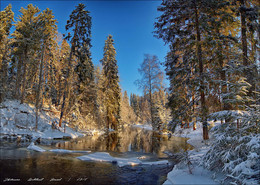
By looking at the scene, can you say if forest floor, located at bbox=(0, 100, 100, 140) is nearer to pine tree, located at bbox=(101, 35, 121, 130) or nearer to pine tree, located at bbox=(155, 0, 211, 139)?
pine tree, located at bbox=(101, 35, 121, 130)

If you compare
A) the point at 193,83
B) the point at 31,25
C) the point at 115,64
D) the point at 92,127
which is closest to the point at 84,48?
the point at 115,64

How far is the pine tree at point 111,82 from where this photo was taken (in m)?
25.1

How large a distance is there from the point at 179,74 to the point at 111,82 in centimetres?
1698

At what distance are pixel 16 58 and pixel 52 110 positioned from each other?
974 cm

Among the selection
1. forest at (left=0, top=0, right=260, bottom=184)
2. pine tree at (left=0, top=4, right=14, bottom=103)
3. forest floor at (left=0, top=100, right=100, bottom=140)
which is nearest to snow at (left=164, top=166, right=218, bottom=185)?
forest at (left=0, top=0, right=260, bottom=184)

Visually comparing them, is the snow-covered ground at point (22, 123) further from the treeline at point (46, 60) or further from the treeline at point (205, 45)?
the treeline at point (205, 45)

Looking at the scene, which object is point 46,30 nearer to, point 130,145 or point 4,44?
point 4,44

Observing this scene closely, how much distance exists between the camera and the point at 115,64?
86.6 ft

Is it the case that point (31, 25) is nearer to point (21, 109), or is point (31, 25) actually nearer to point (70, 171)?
Result: point (21, 109)

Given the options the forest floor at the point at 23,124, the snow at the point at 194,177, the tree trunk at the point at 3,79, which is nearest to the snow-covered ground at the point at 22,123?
the forest floor at the point at 23,124

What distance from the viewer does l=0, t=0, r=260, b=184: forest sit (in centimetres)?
460

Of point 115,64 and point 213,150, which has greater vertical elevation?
point 115,64

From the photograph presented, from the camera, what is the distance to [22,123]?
17.2 m

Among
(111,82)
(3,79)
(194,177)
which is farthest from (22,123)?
(194,177)
